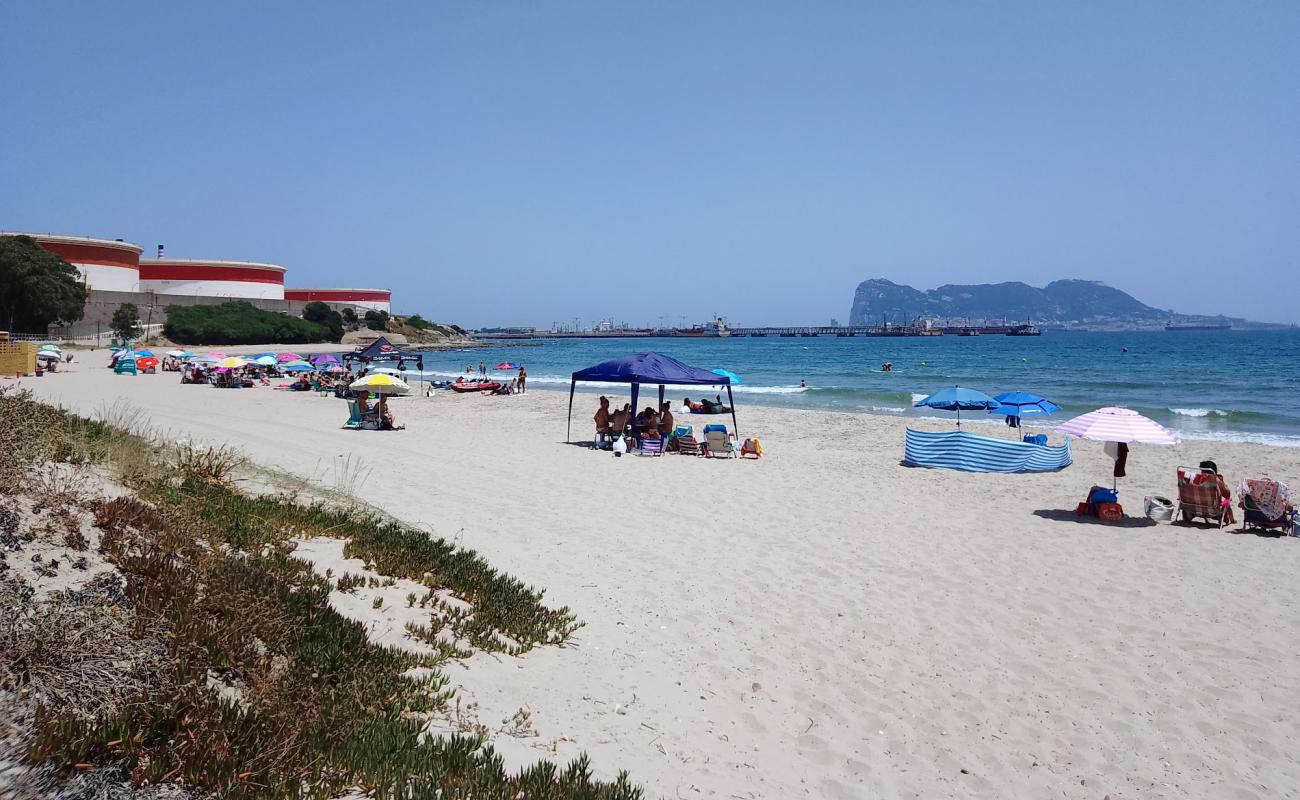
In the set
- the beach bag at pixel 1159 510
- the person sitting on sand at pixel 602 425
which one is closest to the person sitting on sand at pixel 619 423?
the person sitting on sand at pixel 602 425

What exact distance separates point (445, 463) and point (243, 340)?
228ft

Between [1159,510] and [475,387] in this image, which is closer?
[1159,510]

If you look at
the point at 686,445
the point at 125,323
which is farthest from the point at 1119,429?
the point at 125,323

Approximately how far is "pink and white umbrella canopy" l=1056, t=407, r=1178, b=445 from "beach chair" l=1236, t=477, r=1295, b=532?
3.37 ft

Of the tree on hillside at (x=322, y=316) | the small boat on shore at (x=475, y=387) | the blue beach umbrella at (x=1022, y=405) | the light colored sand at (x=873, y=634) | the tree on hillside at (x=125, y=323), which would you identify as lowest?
the light colored sand at (x=873, y=634)

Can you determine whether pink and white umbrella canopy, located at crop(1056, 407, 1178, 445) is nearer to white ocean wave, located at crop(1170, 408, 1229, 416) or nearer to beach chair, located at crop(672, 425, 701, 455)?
beach chair, located at crop(672, 425, 701, 455)

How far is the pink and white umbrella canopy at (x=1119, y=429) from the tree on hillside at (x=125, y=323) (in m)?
65.9

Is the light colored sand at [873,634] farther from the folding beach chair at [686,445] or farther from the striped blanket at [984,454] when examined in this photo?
the folding beach chair at [686,445]

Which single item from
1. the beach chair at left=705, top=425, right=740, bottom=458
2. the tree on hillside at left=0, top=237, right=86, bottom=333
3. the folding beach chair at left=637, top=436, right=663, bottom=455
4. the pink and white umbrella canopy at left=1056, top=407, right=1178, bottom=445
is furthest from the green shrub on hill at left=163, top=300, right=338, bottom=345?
the pink and white umbrella canopy at left=1056, top=407, right=1178, bottom=445

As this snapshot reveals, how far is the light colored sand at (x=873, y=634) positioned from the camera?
4219 millimetres

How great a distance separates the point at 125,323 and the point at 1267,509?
234ft

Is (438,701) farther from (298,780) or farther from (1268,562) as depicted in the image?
(1268,562)

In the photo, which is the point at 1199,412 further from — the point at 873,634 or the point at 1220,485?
the point at 873,634

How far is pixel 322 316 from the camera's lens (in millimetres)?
88000
